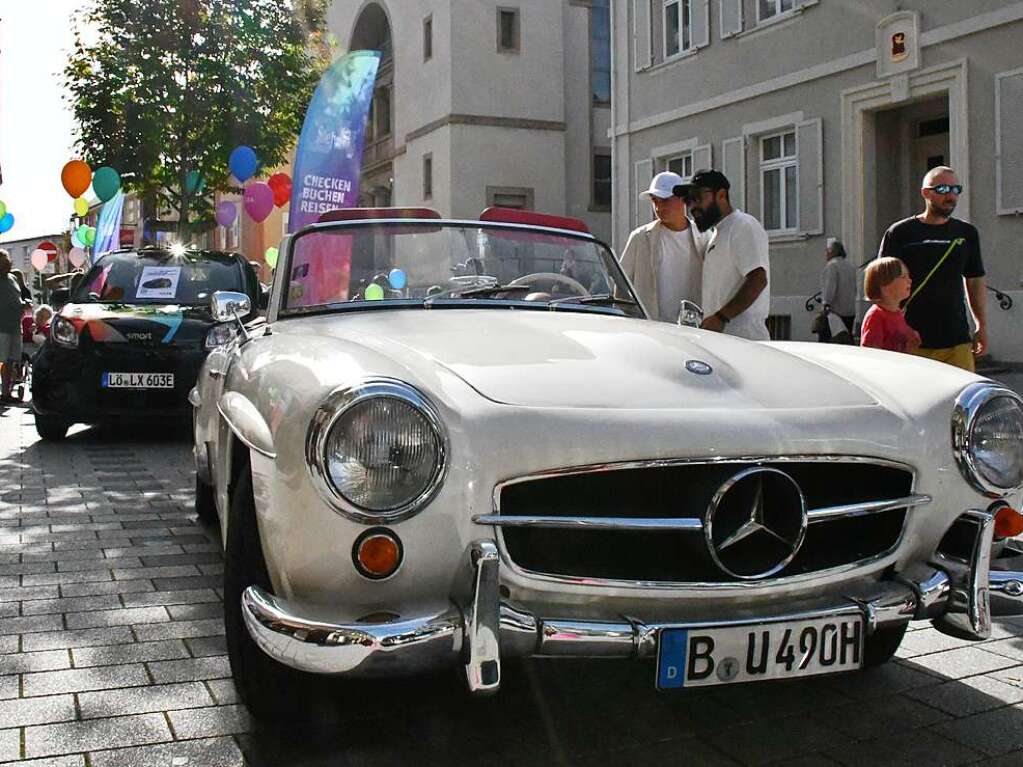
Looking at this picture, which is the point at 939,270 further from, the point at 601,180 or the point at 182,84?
the point at 601,180

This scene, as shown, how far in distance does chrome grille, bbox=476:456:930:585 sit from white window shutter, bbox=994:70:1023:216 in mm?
11862

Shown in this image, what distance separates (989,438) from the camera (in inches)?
121

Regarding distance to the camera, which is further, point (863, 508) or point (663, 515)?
point (863, 508)

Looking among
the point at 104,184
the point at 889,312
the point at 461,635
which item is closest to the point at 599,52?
the point at 104,184

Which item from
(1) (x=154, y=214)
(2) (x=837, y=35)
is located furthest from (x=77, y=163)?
(2) (x=837, y=35)

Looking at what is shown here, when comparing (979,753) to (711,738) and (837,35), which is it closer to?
(711,738)

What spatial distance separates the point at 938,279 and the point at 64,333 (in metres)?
6.14

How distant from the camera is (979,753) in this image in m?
2.81

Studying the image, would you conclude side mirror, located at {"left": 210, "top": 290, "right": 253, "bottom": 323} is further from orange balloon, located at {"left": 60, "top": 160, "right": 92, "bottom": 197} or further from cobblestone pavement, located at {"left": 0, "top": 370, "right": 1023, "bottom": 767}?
orange balloon, located at {"left": 60, "top": 160, "right": 92, "bottom": 197}

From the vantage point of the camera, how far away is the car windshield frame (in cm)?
394

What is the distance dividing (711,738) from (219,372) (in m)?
2.38

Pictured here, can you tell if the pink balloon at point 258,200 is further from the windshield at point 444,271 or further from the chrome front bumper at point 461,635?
the chrome front bumper at point 461,635

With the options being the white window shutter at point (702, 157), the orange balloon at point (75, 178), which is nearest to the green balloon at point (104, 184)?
the orange balloon at point (75, 178)

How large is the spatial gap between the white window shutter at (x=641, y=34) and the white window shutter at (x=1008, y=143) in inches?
311
